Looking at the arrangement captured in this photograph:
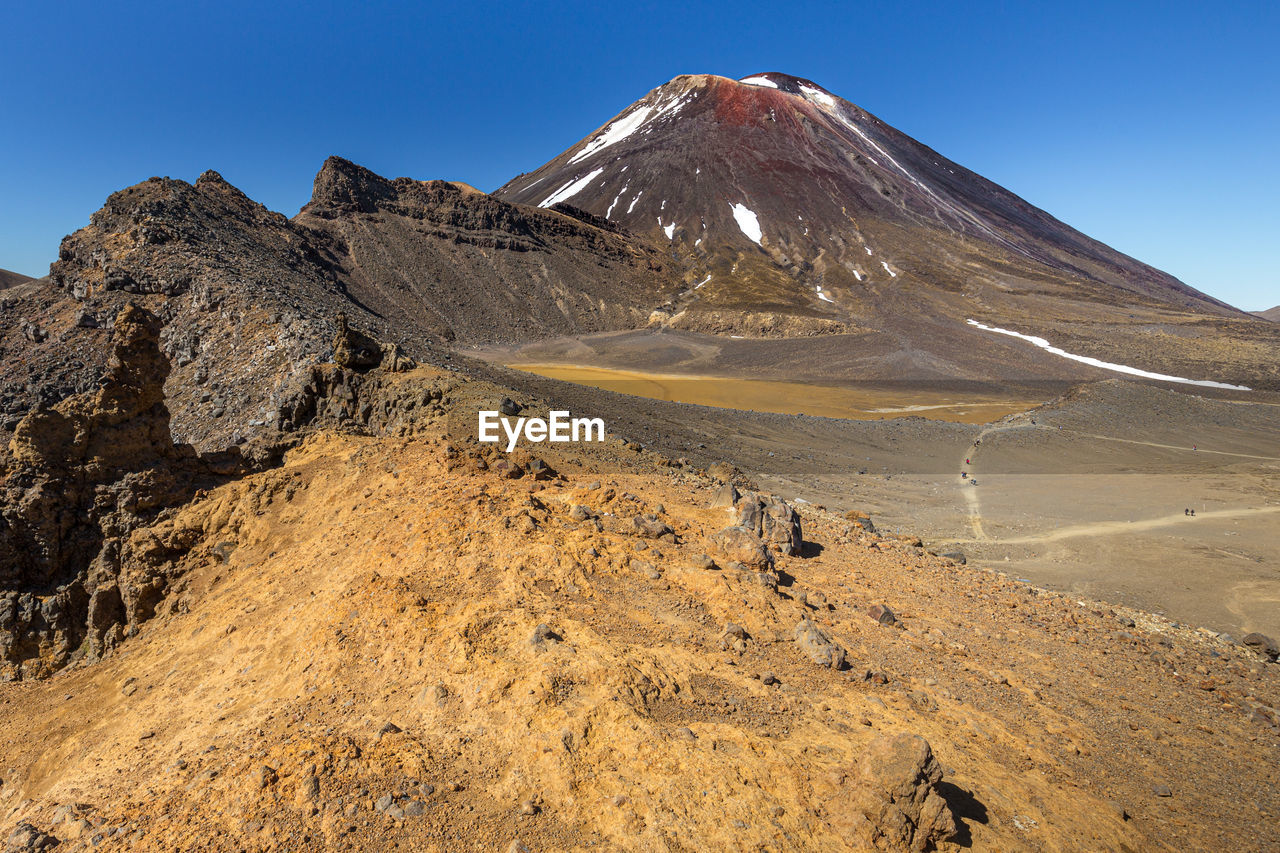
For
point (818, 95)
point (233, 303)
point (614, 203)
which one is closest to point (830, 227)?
point (614, 203)

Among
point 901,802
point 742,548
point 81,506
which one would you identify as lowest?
point 901,802

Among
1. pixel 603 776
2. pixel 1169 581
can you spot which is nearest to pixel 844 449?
pixel 1169 581

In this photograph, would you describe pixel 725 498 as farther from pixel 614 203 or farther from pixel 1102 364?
pixel 614 203

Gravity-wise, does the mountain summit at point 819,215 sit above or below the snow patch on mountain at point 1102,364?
above

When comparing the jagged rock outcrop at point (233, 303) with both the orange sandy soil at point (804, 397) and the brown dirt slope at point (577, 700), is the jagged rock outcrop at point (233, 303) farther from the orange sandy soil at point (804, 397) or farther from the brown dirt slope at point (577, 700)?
the orange sandy soil at point (804, 397)

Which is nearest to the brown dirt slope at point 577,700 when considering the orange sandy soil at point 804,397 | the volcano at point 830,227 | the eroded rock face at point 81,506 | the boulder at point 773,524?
the boulder at point 773,524

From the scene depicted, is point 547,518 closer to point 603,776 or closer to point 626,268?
point 603,776

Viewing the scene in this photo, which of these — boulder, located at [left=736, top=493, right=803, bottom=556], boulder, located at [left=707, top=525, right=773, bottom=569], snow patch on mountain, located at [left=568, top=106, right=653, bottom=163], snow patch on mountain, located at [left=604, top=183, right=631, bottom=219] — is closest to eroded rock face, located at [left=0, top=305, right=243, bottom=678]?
boulder, located at [left=707, top=525, right=773, bottom=569]
